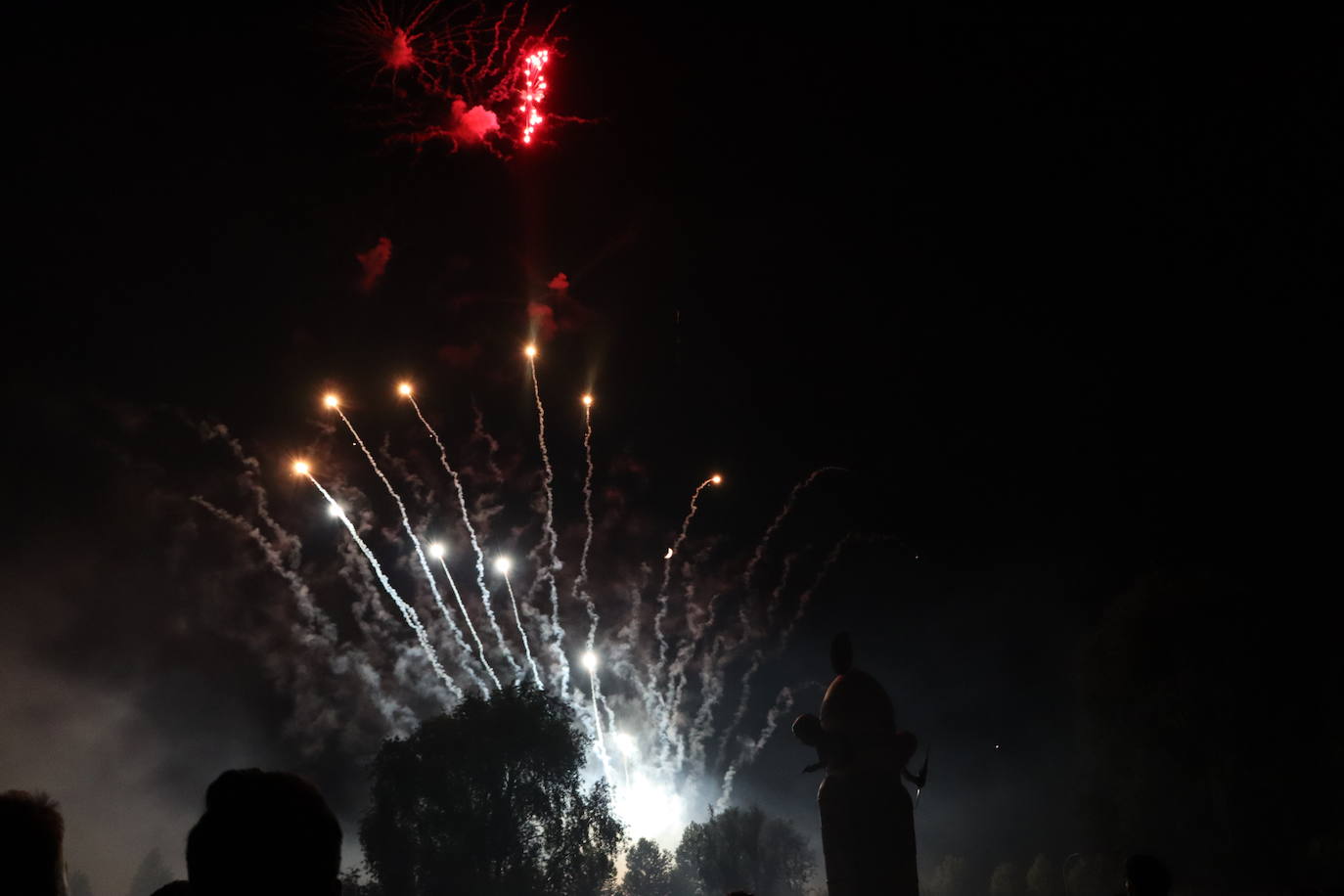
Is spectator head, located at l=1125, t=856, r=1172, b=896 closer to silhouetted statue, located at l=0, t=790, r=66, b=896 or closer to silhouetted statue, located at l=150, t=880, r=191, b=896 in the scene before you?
silhouetted statue, located at l=150, t=880, r=191, b=896

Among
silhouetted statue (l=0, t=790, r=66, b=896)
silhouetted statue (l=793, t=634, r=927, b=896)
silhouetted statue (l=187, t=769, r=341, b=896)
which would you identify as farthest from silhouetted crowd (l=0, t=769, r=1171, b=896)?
silhouetted statue (l=793, t=634, r=927, b=896)

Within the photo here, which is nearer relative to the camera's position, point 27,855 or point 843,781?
point 27,855

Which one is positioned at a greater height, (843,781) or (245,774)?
(843,781)

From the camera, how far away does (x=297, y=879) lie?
2652 mm

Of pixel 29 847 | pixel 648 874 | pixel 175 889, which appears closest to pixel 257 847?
pixel 175 889

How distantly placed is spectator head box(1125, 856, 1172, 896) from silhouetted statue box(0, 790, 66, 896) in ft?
20.5

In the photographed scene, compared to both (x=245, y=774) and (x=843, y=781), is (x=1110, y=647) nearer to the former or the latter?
(x=843, y=781)

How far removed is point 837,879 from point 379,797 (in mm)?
26246

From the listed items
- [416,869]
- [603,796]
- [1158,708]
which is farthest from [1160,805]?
[416,869]

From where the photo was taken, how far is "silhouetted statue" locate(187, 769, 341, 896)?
2645 millimetres

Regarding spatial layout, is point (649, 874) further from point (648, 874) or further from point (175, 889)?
point (175, 889)

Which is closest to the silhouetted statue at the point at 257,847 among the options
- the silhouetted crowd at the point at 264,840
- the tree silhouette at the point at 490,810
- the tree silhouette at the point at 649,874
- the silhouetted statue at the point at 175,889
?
the silhouetted crowd at the point at 264,840

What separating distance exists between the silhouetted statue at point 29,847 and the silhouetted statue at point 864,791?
23.1 metres

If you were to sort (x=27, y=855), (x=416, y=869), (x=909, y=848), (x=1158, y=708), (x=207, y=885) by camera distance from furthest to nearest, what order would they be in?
(x=416, y=869), (x=1158, y=708), (x=909, y=848), (x=27, y=855), (x=207, y=885)
